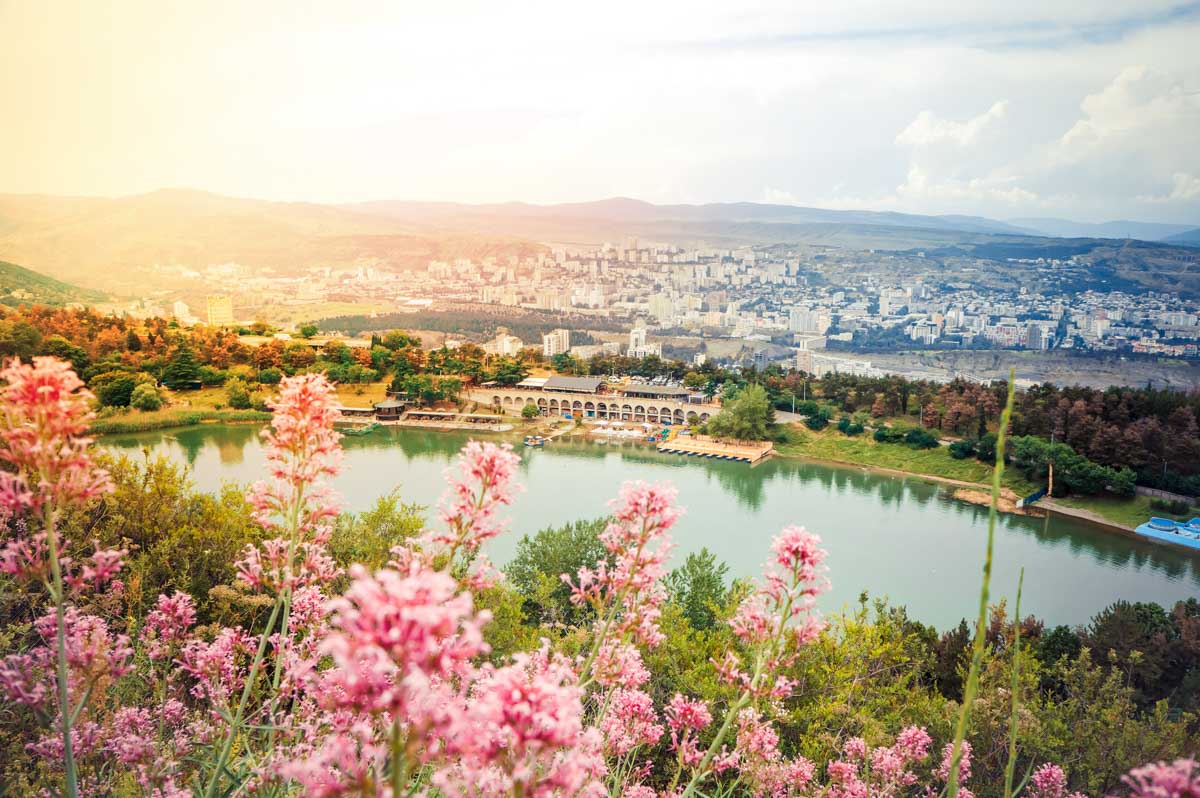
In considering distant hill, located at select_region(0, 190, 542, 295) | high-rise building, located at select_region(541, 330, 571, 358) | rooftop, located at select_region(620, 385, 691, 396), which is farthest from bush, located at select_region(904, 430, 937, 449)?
distant hill, located at select_region(0, 190, 542, 295)

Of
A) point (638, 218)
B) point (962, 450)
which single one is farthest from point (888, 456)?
point (638, 218)

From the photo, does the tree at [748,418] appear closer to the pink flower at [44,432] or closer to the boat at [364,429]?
the boat at [364,429]

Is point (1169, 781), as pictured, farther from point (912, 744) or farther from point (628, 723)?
point (912, 744)

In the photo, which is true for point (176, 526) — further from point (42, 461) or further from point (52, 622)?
point (42, 461)

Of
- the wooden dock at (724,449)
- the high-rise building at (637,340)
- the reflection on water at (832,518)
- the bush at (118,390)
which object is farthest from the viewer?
the high-rise building at (637,340)

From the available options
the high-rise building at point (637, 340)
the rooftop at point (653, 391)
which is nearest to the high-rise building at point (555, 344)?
the high-rise building at point (637, 340)

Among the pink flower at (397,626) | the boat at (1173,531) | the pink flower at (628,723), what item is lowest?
the boat at (1173,531)

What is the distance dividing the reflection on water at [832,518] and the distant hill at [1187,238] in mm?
36575

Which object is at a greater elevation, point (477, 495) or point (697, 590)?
point (477, 495)

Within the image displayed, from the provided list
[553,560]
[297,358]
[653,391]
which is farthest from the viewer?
[297,358]

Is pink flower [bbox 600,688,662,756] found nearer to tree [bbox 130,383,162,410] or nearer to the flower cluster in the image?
the flower cluster

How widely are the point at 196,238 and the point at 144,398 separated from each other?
33.9m

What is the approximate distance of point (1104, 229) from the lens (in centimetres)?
5359

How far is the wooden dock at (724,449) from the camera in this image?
60.7 feet
